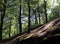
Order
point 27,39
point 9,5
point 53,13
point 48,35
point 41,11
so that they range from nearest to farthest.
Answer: point 48,35
point 27,39
point 9,5
point 41,11
point 53,13

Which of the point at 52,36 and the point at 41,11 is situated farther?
the point at 41,11

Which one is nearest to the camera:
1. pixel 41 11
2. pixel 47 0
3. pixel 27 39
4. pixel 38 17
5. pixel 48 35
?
pixel 48 35

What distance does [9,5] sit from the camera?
28.5 m

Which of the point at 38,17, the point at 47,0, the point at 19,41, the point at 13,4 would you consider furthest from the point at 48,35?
the point at 38,17

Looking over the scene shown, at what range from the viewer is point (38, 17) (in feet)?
156

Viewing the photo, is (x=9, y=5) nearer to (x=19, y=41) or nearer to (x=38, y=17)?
(x=19, y=41)

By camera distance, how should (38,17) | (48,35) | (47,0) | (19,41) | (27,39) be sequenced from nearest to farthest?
(48,35) < (27,39) < (19,41) < (47,0) < (38,17)

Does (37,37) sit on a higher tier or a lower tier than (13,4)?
lower

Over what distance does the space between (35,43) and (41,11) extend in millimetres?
25782

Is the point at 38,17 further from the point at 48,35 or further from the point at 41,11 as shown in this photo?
the point at 48,35

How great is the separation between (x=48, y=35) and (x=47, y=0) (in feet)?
79.9

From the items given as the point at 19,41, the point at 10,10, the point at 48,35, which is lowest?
the point at 19,41

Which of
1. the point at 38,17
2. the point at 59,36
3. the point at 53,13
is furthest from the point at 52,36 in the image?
the point at 53,13

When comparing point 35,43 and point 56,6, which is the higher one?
point 56,6
